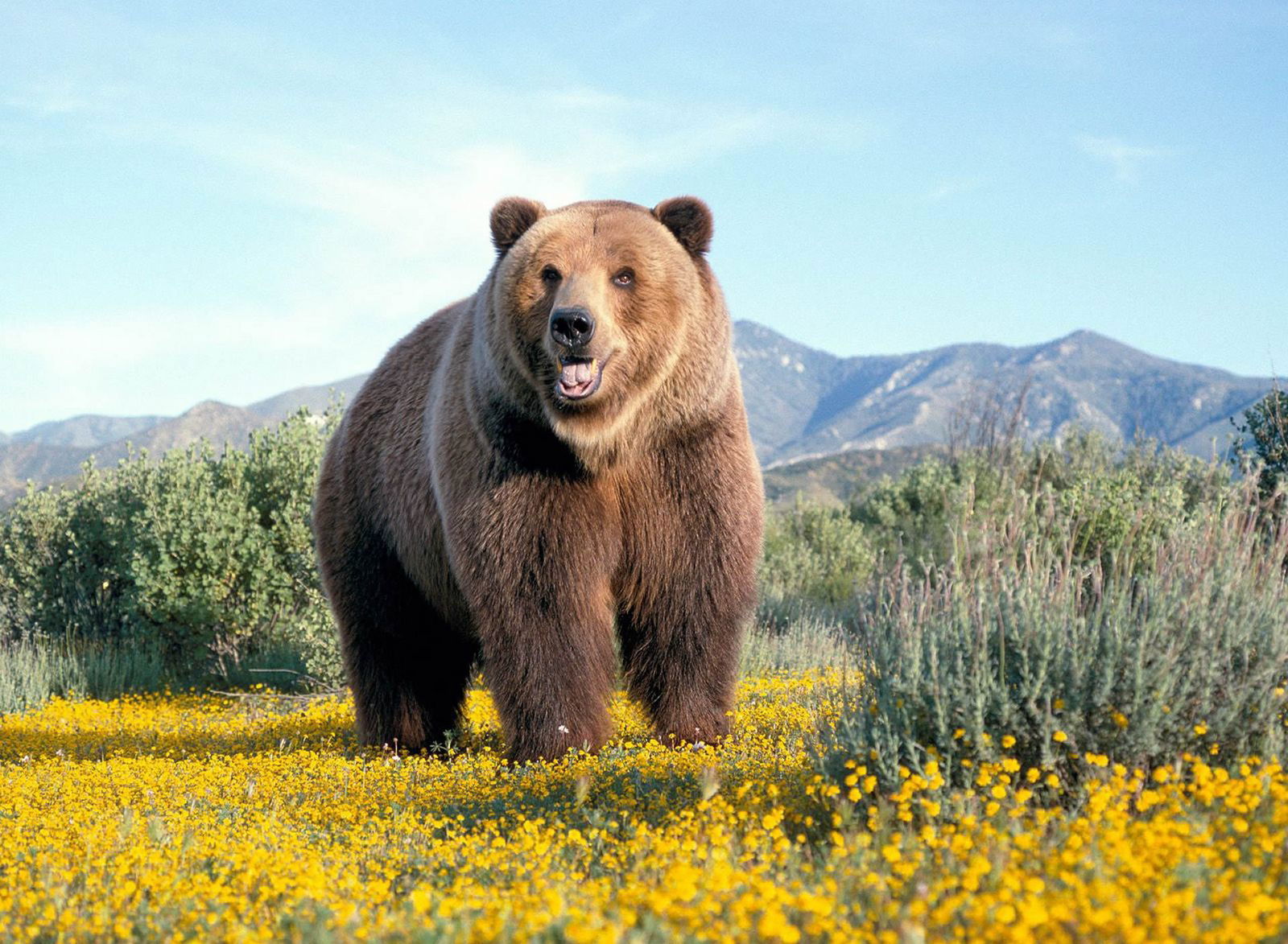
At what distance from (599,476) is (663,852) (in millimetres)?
2267

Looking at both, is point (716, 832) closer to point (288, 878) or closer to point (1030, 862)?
point (1030, 862)

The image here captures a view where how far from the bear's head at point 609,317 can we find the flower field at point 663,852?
166 centimetres

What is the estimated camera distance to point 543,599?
5934mm

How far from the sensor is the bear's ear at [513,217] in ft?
20.7

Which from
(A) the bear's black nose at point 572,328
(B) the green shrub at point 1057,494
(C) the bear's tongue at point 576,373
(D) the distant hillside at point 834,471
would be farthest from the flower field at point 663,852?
(D) the distant hillside at point 834,471

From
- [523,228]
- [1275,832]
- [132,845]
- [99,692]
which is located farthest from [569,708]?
[99,692]

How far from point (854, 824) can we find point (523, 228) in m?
3.55

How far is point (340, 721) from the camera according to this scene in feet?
32.5

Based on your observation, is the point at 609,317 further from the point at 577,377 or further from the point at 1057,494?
the point at 1057,494

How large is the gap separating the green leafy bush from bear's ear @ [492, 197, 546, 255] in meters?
7.49

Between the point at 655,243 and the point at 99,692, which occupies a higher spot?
the point at 655,243

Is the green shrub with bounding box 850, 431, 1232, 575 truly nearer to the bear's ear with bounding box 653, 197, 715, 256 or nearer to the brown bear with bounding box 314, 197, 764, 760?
the brown bear with bounding box 314, 197, 764, 760

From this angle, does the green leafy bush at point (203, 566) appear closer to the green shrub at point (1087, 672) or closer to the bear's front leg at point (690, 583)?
the bear's front leg at point (690, 583)

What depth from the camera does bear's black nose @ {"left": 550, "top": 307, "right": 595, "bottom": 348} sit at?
215 inches
